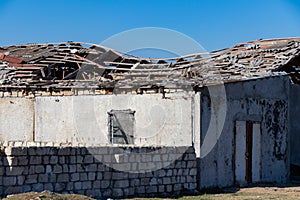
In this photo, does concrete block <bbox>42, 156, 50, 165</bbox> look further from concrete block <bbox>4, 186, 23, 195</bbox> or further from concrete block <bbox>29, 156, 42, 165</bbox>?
concrete block <bbox>4, 186, 23, 195</bbox>

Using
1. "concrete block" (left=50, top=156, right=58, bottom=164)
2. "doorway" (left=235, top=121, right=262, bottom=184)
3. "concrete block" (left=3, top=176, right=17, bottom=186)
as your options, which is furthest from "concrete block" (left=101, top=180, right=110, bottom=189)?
"doorway" (left=235, top=121, right=262, bottom=184)

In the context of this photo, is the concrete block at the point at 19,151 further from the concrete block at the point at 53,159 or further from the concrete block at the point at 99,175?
the concrete block at the point at 99,175

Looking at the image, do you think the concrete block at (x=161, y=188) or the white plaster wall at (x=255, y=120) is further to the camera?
the white plaster wall at (x=255, y=120)

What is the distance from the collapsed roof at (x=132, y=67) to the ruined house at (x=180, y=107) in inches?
1.6

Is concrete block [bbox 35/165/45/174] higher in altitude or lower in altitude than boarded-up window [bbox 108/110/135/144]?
lower

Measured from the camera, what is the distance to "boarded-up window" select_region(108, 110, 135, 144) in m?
16.6

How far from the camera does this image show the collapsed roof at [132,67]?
17.0m

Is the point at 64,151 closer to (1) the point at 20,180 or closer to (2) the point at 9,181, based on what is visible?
(1) the point at 20,180

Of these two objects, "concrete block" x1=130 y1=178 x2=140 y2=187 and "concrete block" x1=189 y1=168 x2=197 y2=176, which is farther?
"concrete block" x1=189 y1=168 x2=197 y2=176

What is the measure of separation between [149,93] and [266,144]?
4.04 meters

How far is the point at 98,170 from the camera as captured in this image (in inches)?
491

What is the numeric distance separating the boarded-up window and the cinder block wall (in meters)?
2.87

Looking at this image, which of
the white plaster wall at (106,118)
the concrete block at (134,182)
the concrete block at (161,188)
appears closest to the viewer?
the concrete block at (134,182)

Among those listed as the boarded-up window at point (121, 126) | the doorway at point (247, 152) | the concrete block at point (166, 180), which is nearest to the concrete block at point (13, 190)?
the concrete block at point (166, 180)
